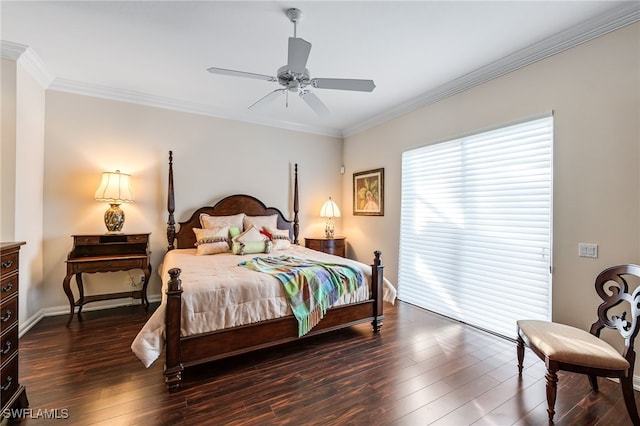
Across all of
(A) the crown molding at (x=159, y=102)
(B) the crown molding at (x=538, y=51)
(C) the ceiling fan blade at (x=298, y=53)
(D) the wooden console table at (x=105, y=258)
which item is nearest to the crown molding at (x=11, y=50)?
(A) the crown molding at (x=159, y=102)

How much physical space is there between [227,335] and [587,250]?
9.85 ft

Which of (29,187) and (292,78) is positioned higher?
(292,78)

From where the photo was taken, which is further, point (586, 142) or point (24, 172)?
point (24, 172)

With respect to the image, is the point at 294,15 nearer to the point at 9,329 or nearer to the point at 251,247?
the point at 251,247

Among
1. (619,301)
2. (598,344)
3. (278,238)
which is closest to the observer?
(598,344)

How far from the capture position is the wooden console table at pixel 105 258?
305cm

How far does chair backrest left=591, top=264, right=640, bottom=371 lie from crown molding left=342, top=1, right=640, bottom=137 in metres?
1.84

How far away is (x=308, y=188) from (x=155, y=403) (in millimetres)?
3731

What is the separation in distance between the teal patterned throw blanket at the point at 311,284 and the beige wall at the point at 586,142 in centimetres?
184

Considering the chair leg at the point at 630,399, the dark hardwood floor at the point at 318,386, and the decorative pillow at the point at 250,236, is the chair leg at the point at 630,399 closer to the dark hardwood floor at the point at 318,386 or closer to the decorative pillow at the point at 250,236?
the dark hardwood floor at the point at 318,386

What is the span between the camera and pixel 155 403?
5.97ft

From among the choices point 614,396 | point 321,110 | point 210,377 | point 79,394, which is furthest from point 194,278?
point 614,396

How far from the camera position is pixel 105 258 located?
3145mm

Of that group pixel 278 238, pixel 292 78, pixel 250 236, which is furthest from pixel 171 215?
pixel 292 78
